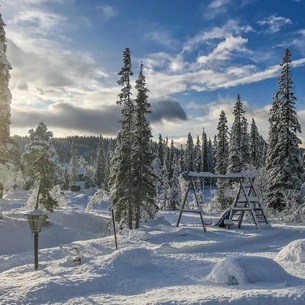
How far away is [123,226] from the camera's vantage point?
30.1 m

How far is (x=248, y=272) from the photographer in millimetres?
9125

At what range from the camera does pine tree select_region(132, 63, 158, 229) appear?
2898 centimetres

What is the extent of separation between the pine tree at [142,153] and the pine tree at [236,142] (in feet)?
56.7

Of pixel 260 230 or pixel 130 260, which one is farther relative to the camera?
pixel 260 230

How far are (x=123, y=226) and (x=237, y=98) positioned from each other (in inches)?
1065

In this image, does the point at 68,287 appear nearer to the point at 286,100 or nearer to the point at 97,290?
the point at 97,290

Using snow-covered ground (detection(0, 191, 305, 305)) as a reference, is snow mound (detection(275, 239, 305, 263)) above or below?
above

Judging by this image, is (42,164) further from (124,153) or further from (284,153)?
(284,153)

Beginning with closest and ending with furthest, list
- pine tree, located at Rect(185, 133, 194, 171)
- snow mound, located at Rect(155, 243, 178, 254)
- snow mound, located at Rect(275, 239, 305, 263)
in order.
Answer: snow mound, located at Rect(275, 239, 305, 263)
snow mound, located at Rect(155, 243, 178, 254)
pine tree, located at Rect(185, 133, 194, 171)

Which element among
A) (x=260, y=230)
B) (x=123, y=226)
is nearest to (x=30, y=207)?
(x=123, y=226)

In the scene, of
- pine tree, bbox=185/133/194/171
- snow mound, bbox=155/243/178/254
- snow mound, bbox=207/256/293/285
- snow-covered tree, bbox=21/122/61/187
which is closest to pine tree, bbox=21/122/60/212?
snow-covered tree, bbox=21/122/61/187

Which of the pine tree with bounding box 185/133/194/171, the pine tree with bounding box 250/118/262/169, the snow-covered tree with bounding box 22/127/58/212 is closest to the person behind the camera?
the snow-covered tree with bounding box 22/127/58/212

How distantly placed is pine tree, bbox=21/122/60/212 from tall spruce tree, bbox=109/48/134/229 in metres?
6.74

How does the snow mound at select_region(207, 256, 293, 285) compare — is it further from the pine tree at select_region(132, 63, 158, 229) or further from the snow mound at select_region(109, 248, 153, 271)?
the pine tree at select_region(132, 63, 158, 229)
